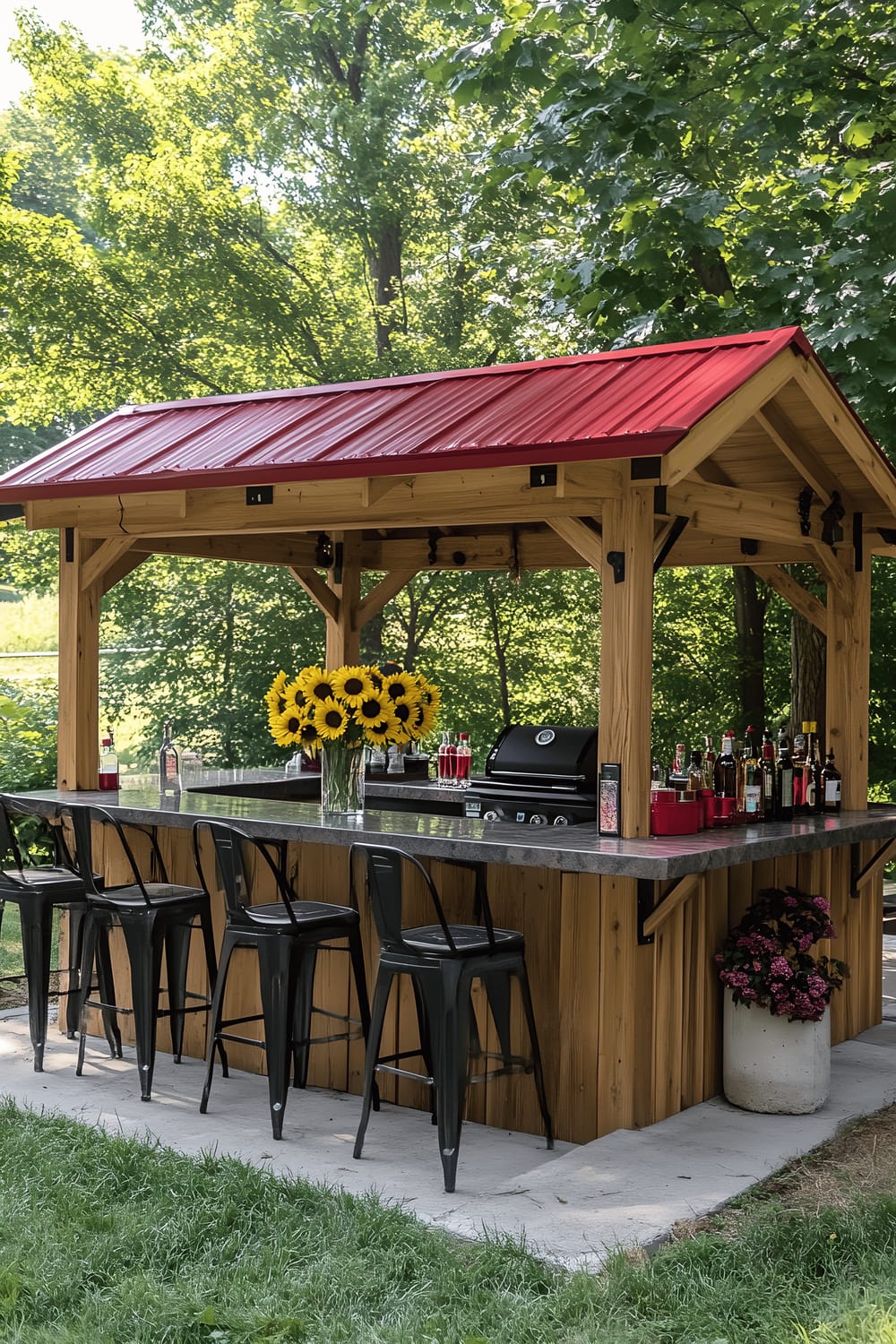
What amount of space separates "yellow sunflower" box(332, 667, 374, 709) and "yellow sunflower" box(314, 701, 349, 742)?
5 centimetres

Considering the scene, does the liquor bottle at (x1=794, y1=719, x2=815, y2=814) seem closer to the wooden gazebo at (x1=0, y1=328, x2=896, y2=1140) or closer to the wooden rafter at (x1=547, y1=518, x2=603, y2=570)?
the wooden gazebo at (x1=0, y1=328, x2=896, y2=1140)

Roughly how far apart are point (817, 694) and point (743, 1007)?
4.71 metres

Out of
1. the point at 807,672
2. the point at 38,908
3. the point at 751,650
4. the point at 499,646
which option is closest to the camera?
the point at 38,908

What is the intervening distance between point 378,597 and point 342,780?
2.63 meters

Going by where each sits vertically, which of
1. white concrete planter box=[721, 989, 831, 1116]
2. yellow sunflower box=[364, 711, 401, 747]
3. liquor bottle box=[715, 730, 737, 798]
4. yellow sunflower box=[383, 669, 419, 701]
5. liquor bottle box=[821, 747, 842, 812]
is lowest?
white concrete planter box=[721, 989, 831, 1116]

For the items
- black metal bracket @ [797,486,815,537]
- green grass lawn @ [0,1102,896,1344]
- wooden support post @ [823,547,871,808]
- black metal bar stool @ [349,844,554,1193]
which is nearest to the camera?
green grass lawn @ [0,1102,896,1344]

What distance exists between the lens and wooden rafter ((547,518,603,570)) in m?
4.98

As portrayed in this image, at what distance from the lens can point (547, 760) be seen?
6258mm

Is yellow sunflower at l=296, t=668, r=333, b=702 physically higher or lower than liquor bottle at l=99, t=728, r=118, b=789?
higher

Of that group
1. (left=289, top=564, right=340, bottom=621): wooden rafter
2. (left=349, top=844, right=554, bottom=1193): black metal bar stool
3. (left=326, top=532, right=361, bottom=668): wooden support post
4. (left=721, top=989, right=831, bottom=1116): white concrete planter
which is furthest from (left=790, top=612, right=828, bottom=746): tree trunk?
(left=349, top=844, right=554, bottom=1193): black metal bar stool

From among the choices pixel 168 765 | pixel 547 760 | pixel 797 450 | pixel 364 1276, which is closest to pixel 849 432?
pixel 797 450

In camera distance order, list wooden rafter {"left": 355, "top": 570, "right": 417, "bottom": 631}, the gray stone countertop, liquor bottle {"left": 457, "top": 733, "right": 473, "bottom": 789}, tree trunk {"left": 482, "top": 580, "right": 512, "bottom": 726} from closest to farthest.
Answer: the gray stone countertop → liquor bottle {"left": 457, "top": 733, "right": 473, "bottom": 789} → wooden rafter {"left": 355, "top": 570, "right": 417, "bottom": 631} → tree trunk {"left": 482, "top": 580, "right": 512, "bottom": 726}

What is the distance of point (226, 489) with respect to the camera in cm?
604

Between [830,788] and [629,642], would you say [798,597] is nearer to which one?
[830,788]
